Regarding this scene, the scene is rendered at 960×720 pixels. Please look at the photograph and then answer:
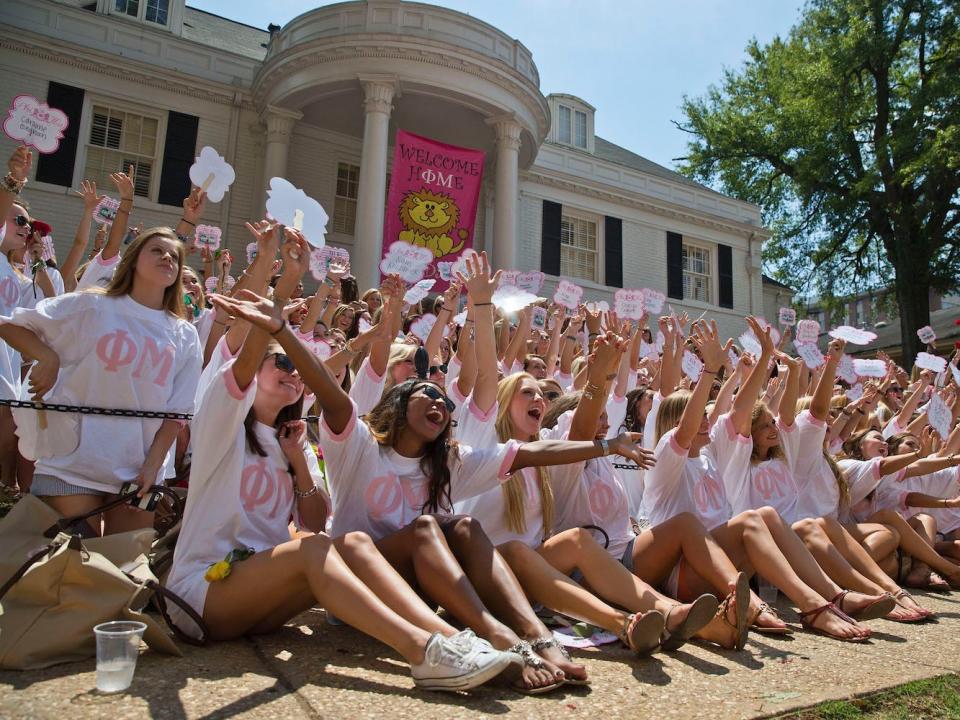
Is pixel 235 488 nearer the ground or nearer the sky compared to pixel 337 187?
nearer the ground

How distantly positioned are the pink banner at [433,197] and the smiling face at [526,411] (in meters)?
9.17

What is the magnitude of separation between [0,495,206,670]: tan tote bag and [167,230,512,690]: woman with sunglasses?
0.18 metres

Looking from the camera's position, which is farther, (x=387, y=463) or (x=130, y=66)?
(x=130, y=66)

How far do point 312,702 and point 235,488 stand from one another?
895mm

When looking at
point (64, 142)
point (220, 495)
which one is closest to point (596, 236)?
point (64, 142)

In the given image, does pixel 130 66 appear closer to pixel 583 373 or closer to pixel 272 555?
pixel 583 373

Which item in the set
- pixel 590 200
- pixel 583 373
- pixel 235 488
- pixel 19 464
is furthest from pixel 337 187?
pixel 235 488

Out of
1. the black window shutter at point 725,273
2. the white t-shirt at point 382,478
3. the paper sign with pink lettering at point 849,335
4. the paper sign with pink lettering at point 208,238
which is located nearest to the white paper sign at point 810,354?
the paper sign with pink lettering at point 849,335

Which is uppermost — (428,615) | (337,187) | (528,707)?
(337,187)

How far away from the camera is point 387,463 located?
2988 millimetres

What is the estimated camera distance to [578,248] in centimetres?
1852

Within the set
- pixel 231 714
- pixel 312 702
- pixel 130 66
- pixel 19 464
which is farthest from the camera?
pixel 130 66

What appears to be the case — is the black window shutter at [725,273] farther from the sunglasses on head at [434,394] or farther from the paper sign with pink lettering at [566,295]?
the sunglasses on head at [434,394]

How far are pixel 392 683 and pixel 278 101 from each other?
13.3 metres
